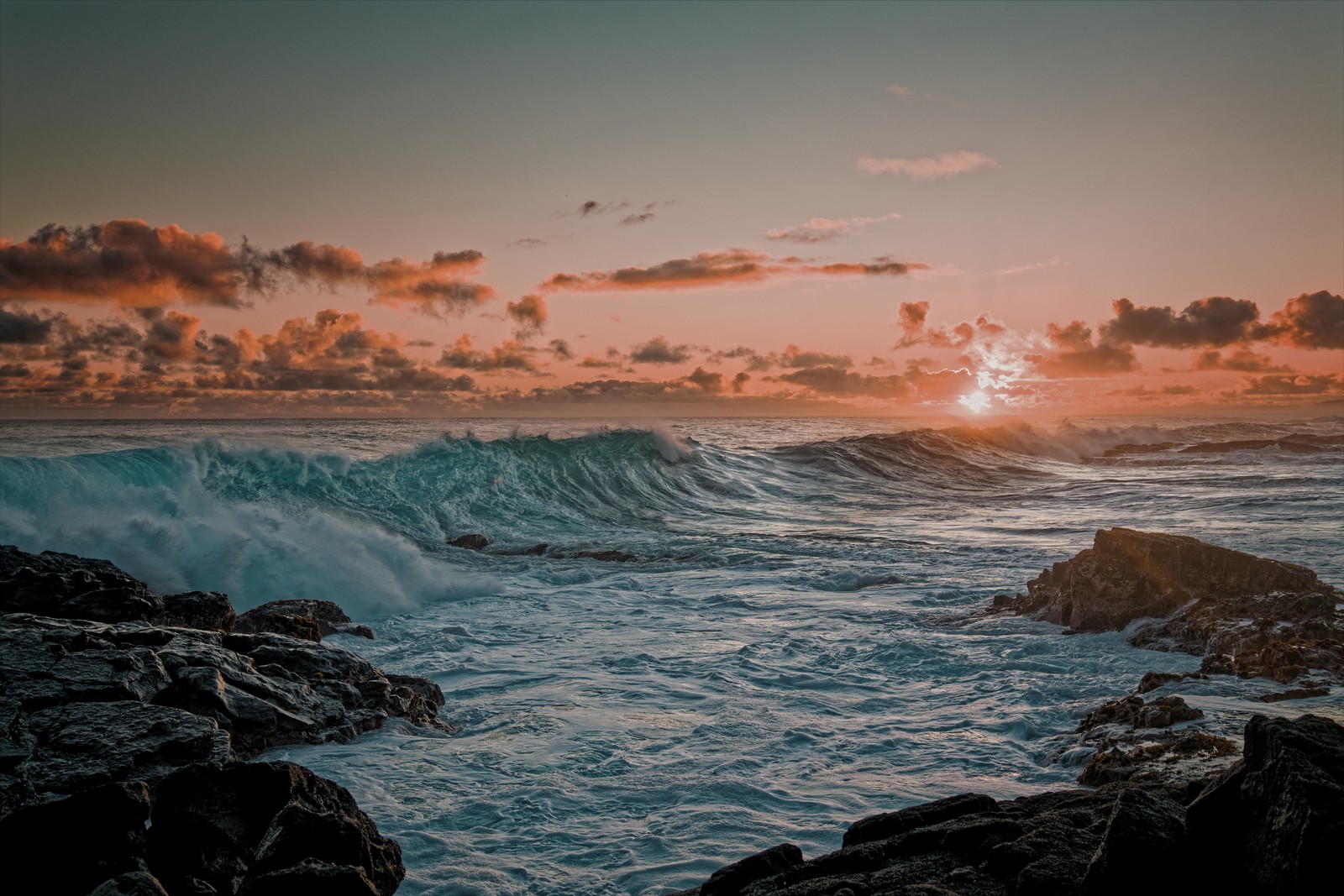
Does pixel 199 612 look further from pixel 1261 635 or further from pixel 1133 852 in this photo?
pixel 1261 635

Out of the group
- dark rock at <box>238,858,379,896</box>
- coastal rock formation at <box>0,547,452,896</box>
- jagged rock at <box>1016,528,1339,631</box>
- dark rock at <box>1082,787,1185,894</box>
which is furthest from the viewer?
jagged rock at <box>1016,528,1339,631</box>

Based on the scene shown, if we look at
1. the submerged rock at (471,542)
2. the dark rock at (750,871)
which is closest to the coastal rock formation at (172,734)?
the dark rock at (750,871)

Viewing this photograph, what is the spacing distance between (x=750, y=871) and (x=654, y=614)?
25.6ft

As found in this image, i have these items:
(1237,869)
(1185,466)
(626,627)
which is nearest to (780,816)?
(1237,869)

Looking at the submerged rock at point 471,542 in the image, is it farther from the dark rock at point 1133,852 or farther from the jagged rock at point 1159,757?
the dark rock at point 1133,852

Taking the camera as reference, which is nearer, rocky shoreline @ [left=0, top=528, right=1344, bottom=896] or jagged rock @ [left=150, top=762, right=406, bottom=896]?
rocky shoreline @ [left=0, top=528, right=1344, bottom=896]

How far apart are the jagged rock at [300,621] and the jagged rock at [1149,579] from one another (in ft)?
26.9

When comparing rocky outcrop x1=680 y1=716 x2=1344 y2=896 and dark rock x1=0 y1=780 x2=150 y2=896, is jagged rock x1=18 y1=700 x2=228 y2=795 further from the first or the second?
rocky outcrop x1=680 y1=716 x2=1344 y2=896

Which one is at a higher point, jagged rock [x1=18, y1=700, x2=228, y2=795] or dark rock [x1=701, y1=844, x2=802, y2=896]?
jagged rock [x1=18, y1=700, x2=228, y2=795]

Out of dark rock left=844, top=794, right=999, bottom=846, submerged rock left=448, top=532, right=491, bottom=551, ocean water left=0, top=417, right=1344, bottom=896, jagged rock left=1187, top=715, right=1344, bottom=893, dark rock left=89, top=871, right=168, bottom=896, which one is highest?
jagged rock left=1187, top=715, right=1344, bottom=893

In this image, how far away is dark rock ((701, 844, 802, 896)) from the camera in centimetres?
357

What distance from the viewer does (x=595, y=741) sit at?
21.3 feet

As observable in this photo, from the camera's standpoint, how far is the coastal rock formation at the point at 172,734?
3.41 m

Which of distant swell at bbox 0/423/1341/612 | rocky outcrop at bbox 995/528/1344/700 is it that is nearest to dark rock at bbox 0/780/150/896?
rocky outcrop at bbox 995/528/1344/700
